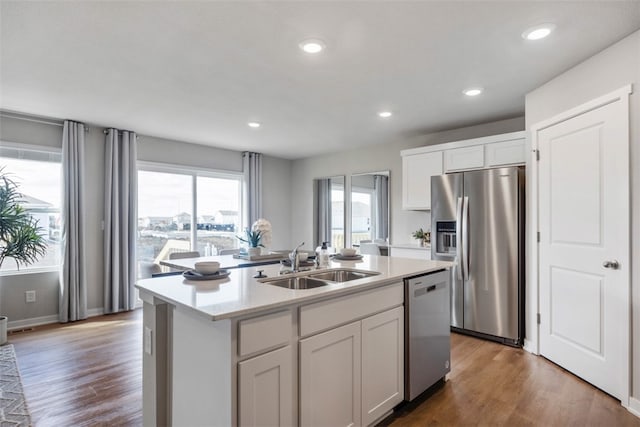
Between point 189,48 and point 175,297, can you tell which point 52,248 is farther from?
point 175,297

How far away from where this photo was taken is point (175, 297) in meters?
1.62

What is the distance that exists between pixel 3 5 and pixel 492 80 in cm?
351

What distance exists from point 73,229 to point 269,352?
401 centimetres

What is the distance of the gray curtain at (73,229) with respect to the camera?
4262 mm

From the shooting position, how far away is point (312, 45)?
2.39 m

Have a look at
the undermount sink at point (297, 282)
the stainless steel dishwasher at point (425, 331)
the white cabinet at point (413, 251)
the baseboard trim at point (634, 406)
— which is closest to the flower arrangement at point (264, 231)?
the undermount sink at point (297, 282)

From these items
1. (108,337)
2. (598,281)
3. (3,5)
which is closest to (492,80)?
(598,281)

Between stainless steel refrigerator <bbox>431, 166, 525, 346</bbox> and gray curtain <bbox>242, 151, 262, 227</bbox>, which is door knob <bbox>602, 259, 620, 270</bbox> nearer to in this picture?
stainless steel refrigerator <bbox>431, 166, 525, 346</bbox>

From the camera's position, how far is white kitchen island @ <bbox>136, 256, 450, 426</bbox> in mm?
1419

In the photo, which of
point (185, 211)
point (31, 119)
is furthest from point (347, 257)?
point (31, 119)

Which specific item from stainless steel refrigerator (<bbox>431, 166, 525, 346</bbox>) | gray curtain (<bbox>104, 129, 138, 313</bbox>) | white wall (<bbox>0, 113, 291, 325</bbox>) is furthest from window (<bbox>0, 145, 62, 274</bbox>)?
stainless steel refrigerator (<bbox>431, 166, 525, 346</bbox>)

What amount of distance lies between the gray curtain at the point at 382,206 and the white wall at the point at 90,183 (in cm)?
265

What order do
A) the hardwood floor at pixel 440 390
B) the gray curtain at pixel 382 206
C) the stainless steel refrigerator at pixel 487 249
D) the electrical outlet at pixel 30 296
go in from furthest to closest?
1. the gray curtain at pixel 382 206
2. the electrical outlet at pixel 30 296
3. the stainless steel refrigerator at pixel 487 249
4. the hardwood floor at pixel 440 390

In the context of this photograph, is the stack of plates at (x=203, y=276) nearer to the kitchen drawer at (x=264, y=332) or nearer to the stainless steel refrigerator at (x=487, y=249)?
the kitchen drawer at (x=264, y=332)
